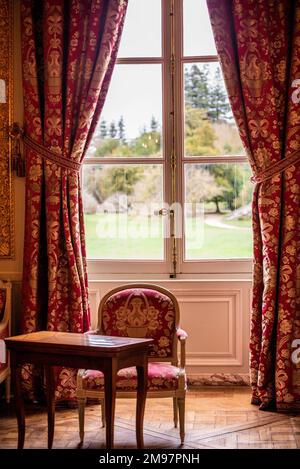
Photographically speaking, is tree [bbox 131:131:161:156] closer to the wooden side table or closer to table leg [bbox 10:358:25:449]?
the wooden side table

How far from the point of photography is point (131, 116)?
19.7 ft

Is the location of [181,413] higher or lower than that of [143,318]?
lower

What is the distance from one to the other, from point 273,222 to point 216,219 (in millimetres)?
627

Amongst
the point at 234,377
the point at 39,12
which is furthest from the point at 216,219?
the point at 39,12

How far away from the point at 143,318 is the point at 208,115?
5.59 feet

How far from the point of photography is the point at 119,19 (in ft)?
18.4

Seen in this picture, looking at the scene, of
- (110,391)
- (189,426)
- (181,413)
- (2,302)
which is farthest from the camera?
(2,302)

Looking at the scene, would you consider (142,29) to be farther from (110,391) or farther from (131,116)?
(110,391)

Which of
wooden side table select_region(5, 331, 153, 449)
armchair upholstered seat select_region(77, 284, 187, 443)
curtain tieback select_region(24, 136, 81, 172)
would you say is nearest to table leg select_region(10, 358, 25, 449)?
wooden side table select_region(5, 331, 153, 449)

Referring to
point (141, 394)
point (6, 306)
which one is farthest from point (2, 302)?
point (141, 394)

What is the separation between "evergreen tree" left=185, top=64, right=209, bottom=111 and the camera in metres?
5.96

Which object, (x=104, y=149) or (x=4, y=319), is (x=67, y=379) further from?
(x=104, y=149)

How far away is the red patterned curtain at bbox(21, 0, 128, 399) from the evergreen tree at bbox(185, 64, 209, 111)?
620mm

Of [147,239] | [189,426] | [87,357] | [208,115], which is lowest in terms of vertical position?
[189,426]
